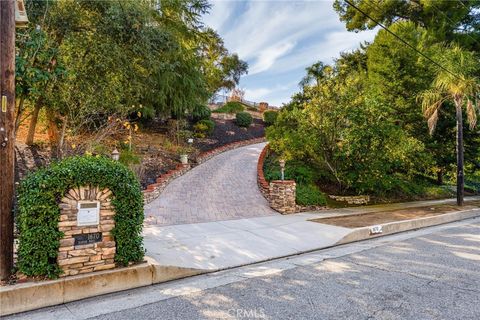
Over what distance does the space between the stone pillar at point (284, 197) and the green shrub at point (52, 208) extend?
247 inches

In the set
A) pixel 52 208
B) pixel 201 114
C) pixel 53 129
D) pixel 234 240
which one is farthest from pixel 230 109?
pixel 52 208

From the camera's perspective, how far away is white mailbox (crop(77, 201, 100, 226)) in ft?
13.3

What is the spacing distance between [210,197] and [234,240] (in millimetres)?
4279

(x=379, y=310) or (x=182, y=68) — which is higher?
(x=182, y=68)

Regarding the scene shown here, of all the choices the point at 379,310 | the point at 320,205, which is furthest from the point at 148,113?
the point at 379,310

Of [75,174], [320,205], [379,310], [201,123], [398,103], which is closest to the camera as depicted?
[379,310]

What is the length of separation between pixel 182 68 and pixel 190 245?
12091 millimetres

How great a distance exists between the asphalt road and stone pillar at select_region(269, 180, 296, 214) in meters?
4.04

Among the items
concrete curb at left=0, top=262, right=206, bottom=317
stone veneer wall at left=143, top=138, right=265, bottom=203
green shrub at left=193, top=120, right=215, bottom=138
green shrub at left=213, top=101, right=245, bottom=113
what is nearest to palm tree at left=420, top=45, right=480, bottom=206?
stone veneer wall at left=143, top=138, right=265, bottom=203

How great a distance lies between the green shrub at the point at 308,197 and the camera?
10485 mm

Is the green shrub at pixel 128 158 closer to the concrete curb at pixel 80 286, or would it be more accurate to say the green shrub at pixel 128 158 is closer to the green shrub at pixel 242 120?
the concrete curb at pixel 80 286

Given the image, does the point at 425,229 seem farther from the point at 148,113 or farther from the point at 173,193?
the point at 148,113

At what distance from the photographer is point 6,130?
3.85 metres

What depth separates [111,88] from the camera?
A: 9219 millimetres
